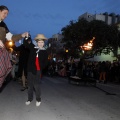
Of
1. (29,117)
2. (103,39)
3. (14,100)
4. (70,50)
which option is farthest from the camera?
(70,50)

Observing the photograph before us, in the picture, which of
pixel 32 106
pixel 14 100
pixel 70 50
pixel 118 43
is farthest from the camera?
pixel 70 50

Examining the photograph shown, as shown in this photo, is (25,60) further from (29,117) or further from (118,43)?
(118,43)

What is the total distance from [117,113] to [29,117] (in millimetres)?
2482

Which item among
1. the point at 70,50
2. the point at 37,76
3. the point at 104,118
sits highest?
the point at 70,50

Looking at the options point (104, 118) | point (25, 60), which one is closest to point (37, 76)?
point (104, 118)

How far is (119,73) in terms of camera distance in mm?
24562

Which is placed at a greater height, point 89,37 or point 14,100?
point 89,37

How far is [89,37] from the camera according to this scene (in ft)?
146

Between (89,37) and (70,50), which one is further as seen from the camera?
(70,50)

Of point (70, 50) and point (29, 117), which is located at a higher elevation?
point (70, 50)

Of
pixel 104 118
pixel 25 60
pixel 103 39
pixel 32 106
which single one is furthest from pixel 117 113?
pixel 103 39

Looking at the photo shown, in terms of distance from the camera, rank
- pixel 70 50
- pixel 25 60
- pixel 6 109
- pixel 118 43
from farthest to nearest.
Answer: pixel 70 50
pixel 118 43
pixel 25 60
pixel 6 109

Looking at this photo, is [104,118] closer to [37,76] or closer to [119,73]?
[37,76]

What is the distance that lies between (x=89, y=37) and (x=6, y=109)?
37.2 m
